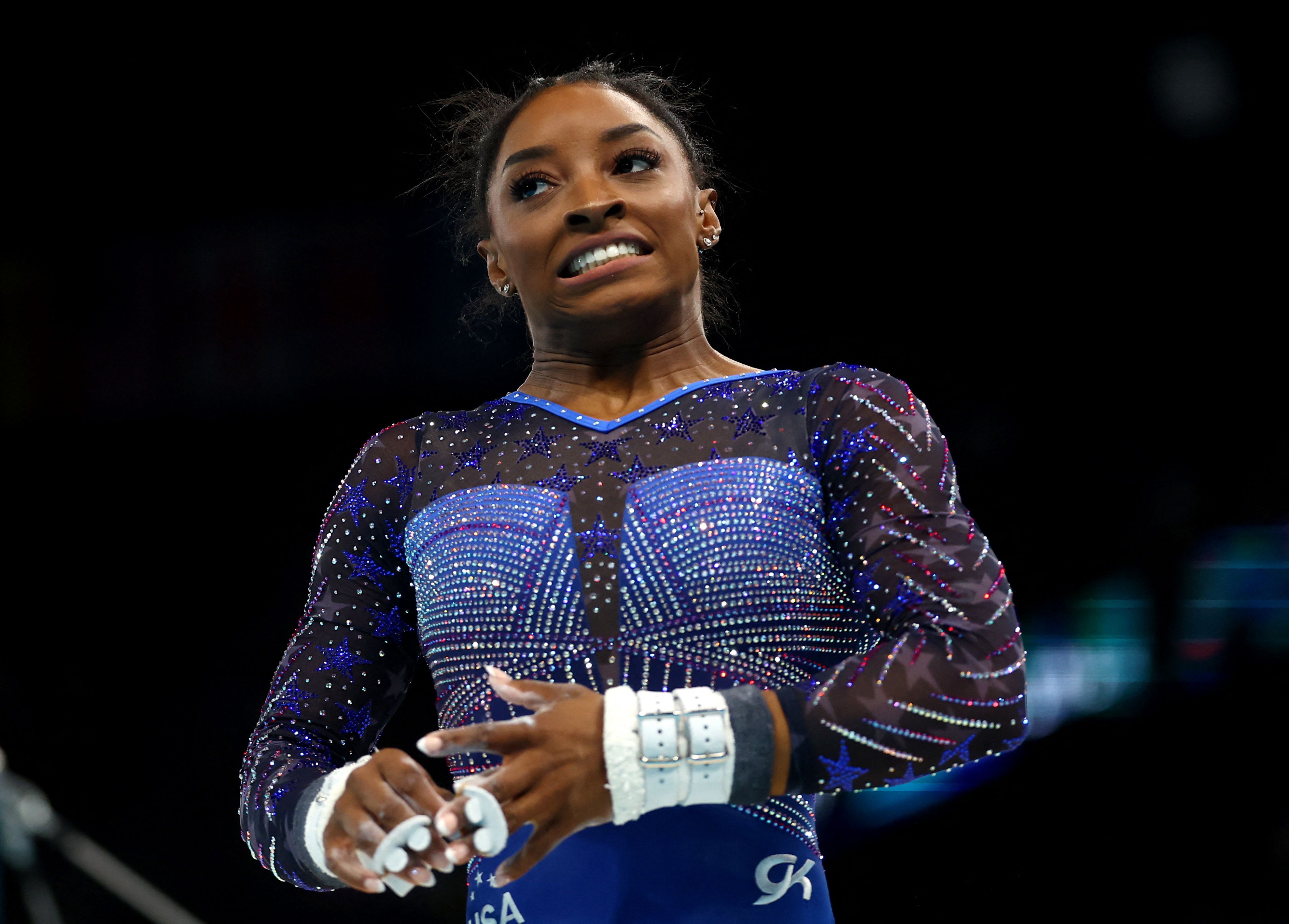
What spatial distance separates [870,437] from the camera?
1312 mm

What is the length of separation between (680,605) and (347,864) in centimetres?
41

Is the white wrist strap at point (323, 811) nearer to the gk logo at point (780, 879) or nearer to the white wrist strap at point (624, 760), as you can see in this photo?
the white wrist strap at point (624, 760)

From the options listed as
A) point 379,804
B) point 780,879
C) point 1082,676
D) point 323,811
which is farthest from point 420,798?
point 1082,676

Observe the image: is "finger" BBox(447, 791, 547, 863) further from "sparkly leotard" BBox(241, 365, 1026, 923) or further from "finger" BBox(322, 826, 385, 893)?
"sparkly leotard" BBox(241, 365, 1026, 923)

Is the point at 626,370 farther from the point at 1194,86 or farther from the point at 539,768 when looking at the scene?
the point at 1194,86

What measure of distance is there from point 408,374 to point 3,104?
Answer: 1119 mm

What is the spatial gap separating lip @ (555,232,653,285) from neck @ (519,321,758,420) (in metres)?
0.09

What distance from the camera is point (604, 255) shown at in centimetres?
153

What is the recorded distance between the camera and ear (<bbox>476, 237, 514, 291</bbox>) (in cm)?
178

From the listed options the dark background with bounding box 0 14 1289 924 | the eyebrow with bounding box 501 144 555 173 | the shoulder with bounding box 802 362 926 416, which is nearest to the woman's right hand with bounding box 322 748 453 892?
the shoulder with bounding box 802 362 926 416

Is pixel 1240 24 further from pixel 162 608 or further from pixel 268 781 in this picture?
pixel 162 608

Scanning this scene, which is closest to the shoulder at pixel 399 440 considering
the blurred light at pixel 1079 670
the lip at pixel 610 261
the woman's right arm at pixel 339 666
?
the woman's right arm at pixel 339 666

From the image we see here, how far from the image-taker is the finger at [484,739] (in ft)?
3.30

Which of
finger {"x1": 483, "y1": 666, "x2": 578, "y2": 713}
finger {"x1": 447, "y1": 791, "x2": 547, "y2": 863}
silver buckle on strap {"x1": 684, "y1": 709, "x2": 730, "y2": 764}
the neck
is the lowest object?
finger {"x1": 447, "y1": 791, "x2": 547, "y2": 863}
